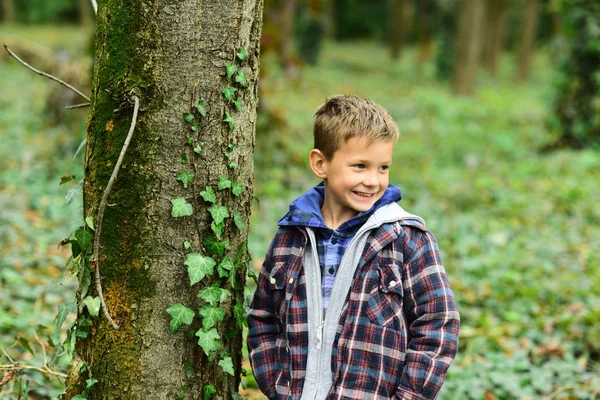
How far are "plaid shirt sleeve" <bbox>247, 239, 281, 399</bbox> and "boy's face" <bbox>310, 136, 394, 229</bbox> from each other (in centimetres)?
39

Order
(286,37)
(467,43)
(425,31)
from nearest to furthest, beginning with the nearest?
(467,43), (286,37), (425,31)

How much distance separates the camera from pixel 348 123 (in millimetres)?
2318

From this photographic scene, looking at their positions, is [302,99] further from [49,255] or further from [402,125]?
[49,255]

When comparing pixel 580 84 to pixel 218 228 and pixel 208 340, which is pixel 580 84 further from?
pixel 208 340

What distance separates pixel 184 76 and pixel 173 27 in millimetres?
171

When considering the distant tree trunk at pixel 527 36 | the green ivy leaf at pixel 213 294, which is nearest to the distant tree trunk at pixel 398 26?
the distant tree trunk at pixel 527 36

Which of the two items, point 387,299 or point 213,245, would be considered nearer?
point 387,299

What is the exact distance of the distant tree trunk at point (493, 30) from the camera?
95.0ft

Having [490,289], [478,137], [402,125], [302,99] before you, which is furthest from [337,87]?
[490,289]

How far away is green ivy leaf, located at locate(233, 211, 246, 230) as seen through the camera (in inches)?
94.0

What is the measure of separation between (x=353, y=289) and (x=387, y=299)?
0.13m

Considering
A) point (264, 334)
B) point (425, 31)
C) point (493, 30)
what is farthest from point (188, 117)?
point (425, 31)

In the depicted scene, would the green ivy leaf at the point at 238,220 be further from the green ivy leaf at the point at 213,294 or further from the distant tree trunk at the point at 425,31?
the distant tree trunk at the point at 425,31

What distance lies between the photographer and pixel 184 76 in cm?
221
